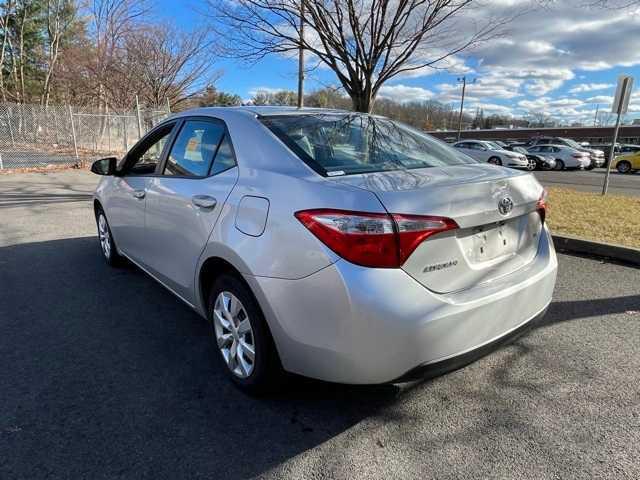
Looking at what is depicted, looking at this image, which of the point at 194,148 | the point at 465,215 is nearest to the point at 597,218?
the point at 465,215

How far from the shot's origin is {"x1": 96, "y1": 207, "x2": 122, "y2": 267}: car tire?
4.74 meters

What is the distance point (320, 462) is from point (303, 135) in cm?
176

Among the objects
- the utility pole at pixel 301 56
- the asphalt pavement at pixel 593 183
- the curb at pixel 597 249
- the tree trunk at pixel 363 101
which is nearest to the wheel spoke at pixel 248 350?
the utility pole at pixel 301 56

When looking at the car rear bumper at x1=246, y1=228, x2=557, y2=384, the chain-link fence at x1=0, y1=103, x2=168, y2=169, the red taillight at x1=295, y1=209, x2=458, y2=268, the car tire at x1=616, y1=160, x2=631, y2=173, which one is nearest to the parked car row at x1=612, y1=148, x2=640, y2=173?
the car tire at x1=616, y1=160, x2=631, y2=173

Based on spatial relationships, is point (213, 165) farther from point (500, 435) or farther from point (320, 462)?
point (500, 435)

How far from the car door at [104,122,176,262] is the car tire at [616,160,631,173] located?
27503mm

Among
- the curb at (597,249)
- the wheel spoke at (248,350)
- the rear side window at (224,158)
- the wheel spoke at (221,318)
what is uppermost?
the rear side window at (224,158)

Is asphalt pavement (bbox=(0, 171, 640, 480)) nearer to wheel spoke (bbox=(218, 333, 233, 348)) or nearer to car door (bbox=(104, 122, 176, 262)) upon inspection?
wheel spoke (bbox=(218, 333, 233, 348))

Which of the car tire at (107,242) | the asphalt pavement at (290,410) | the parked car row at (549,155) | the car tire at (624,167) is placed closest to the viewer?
the asphalt pavement at (290,410)

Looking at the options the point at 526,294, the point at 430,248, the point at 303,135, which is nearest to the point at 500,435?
the point at 526,294

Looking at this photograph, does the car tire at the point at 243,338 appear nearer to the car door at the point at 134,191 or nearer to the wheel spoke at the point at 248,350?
the wheel spoke at the point at 248,350

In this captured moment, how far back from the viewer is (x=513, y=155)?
841 inches

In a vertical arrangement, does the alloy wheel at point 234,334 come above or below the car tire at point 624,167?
above

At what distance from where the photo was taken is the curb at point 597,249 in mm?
5148
